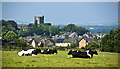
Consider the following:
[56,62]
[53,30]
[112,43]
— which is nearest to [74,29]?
[53,30]

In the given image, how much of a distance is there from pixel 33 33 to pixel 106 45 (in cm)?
7672

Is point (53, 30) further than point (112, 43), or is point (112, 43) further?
point (53, 30)

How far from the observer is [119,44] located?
19156 mm

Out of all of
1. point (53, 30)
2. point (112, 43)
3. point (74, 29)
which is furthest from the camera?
point (74, 29)

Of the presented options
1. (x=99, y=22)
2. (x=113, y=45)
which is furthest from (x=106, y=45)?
(x=99, y=22)

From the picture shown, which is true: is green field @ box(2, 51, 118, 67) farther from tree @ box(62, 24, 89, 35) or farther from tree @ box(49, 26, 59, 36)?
tree @ box(62, 24, 89, 35)

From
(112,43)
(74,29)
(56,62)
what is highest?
(74,29)

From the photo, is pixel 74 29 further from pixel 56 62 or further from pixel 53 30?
pixel 56 62

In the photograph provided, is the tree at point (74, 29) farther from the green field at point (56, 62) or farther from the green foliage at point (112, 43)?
the green field at point (56, 62)

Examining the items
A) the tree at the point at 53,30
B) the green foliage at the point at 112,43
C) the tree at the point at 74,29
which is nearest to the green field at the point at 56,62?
the green foliage at the point at 112,43

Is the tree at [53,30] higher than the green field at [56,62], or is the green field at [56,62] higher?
the tree at [53,30]

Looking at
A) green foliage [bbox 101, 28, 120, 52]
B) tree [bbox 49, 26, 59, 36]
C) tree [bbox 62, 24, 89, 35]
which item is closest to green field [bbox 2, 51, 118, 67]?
green foliage [bbox 101, 28, 120, 52]

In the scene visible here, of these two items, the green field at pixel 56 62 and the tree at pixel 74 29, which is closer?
the green field at pixel 56 62

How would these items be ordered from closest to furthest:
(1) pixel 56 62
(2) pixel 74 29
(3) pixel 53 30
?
(1) pixel 56 62, (3) pixel 53 30, (2) pixel 74 29
